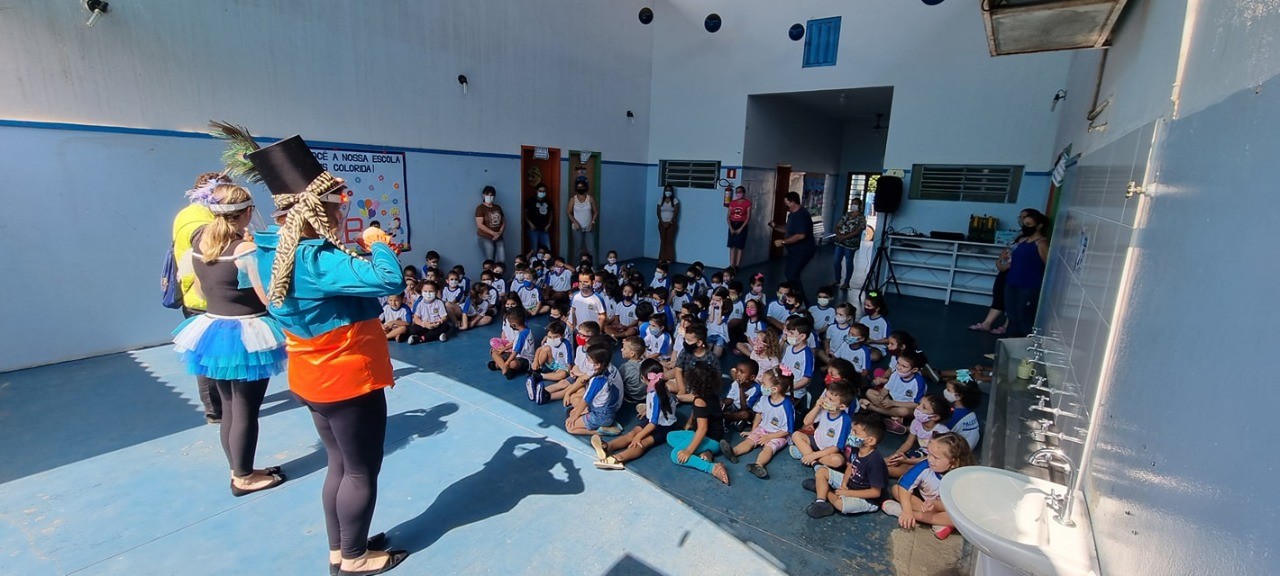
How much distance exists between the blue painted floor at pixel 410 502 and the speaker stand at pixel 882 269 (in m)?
4.76

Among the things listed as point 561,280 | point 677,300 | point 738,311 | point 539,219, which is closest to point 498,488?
point 738,311

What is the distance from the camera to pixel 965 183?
7.45 m

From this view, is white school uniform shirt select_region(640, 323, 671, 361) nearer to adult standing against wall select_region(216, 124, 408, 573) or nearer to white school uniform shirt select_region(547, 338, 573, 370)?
white school uniform shirt select_region(547, 338, 573, 370)

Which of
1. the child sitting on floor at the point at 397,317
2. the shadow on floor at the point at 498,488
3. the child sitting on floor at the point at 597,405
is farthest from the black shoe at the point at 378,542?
the child sitting on floor at the point at 397,317

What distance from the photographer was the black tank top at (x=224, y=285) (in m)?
2.42

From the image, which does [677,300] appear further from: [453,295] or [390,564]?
[390,564]

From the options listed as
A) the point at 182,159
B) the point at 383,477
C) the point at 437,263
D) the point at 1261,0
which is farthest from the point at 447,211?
the point at 1261,0

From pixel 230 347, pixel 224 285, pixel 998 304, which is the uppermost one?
pixel 224 285

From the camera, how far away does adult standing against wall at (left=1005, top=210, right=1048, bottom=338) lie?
15.8ft

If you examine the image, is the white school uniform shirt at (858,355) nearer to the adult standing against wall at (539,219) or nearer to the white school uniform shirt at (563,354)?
the white school uniform shirt at (563,354)

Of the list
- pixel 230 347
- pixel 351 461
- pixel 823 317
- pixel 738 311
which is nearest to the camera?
pixel 351 461

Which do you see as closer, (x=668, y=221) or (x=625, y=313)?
(x=625, y=313)

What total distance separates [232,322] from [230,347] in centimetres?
13

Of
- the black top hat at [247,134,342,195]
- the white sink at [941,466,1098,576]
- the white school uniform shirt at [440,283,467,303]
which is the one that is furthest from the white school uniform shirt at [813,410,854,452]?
the white school uniform shirt at [440,283,467,303]
